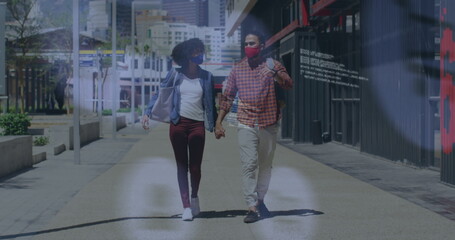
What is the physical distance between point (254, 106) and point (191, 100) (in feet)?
2.18

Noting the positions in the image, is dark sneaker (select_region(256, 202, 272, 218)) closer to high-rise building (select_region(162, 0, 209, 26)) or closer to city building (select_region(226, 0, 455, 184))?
city building (select_region(226, 0, 455, 184))

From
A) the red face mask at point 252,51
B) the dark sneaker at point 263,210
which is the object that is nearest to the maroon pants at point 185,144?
the dark sneaker at point 263,210

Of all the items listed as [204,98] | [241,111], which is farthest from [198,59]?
[241,111]

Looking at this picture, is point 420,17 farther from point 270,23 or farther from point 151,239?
point 270,23

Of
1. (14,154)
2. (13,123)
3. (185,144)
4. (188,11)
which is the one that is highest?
(188,11)

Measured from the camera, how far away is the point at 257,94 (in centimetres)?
831

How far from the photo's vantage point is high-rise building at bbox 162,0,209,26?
108 meters

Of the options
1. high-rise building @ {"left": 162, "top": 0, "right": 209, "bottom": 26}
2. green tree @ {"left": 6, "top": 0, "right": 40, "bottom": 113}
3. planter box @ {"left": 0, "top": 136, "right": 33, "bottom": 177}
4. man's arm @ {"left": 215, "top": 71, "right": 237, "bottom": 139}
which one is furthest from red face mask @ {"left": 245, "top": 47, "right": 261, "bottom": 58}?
high-rise building @ {"left": 162, "top": 0, "right": 209, "bottom": 26}

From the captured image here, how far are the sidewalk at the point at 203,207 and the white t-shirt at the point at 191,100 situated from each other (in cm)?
109

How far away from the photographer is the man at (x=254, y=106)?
8289 mm

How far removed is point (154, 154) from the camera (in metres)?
19.5

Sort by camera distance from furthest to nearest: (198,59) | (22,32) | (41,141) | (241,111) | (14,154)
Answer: (22,32) < (41,141) < (14,154) < (198,59) < (241,111)

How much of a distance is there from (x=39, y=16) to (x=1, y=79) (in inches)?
1636

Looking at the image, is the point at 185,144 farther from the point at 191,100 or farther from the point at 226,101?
the point at 226,101
